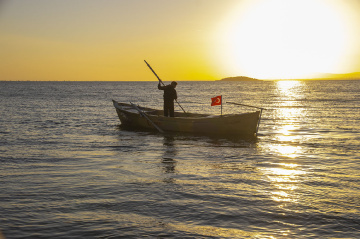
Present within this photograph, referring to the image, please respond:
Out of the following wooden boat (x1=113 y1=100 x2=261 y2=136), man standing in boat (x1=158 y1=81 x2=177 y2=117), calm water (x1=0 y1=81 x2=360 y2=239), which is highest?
man standing in boat (x1=158 y1=81 x2=177 y2=117)

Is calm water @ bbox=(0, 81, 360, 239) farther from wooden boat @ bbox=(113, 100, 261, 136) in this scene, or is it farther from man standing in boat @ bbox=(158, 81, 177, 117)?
man standing in boat @ bbox=(158, 81, 177, 117)

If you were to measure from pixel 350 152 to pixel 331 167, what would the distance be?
3430 millimetres

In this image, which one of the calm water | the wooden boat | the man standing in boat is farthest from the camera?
the man standing in boat

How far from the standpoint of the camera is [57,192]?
8.91 metres

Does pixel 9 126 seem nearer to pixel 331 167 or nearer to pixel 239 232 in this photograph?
pixel 331 167

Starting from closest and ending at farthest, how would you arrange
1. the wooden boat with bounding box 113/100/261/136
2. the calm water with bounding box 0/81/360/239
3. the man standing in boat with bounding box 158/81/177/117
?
1. the calm water with bounding box 0/81/360/239
2. the wooden boat with bounding box 113/100/261/136
3. the man standing in boat with bounding box 158/81/177/117

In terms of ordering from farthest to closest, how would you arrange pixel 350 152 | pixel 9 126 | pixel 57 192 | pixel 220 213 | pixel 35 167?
1. pixel 9 126
2. pixel 350 152
3. pixel 35 167
4. pixel 57 192
5. pixel 220 213

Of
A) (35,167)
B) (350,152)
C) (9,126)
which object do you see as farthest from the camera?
(9,126)

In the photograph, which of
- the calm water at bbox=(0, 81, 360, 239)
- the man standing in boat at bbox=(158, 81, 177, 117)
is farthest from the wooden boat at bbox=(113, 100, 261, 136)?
the calm water at bbox=(0, 81, 360, 239)

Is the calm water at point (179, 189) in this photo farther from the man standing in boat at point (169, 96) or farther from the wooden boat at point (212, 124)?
the man standing in boat at point (169, 96)

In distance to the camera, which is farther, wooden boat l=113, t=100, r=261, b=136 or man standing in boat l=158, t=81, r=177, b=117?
man standing in boat l=158, t=81, r=177, b=117

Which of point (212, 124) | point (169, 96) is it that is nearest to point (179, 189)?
point (212, 124)

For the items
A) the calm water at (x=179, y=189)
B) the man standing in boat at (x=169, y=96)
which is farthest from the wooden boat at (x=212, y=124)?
the calm water at (x=179, y=189)

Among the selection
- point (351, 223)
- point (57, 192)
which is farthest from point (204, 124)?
point (351, 223)
